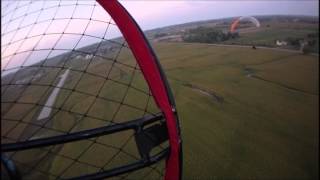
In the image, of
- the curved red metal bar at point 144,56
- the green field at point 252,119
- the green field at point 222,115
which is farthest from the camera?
the green field at point 252,119

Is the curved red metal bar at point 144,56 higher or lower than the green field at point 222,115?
higher

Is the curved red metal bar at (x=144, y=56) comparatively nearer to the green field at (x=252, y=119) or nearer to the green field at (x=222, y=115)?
the green field at (x=222, y=115)

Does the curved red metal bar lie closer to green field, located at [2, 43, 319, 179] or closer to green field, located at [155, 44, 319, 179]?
green field, located at [2, 43, 319, 179]

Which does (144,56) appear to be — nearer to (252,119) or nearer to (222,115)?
(252,119)

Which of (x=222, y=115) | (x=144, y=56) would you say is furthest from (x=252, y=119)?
(x=144, y=56)

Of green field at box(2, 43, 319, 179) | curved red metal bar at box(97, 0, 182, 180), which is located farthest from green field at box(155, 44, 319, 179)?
curved red metal bar at box(97, 0, 182, 180)

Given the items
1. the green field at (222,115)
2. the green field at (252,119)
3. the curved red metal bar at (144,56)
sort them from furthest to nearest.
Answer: the green field at (252,119), the green field at (222,115), the curved red metal bar at (144,56)

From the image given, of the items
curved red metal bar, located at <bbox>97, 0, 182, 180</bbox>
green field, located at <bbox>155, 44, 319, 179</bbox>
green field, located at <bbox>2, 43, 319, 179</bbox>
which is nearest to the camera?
curved red metal bar, located at <bbox>97, 0, 182, 180</bbox>

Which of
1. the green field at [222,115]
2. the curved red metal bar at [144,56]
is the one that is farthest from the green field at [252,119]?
the curved red metal bar at [144,56]
